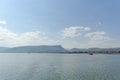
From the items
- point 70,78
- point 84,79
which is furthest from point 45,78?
point 84,79

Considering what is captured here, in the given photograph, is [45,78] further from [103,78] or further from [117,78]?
[117,78]

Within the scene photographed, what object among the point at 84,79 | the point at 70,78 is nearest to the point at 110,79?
the point at 84,79

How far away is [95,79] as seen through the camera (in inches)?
1895

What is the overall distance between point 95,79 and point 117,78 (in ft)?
18.1

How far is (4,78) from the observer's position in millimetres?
49562

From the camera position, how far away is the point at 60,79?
48.3m

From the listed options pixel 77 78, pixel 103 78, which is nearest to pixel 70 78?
pixel 77 78

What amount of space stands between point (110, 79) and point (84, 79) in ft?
20.7

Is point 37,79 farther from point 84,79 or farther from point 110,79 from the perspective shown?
point 110,79

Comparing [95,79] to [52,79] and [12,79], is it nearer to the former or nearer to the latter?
[52,79]

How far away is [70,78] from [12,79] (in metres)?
14.4

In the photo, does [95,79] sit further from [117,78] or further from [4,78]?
[4,78]

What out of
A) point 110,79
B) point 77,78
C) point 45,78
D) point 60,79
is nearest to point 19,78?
point 45,78

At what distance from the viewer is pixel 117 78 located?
4847cm
